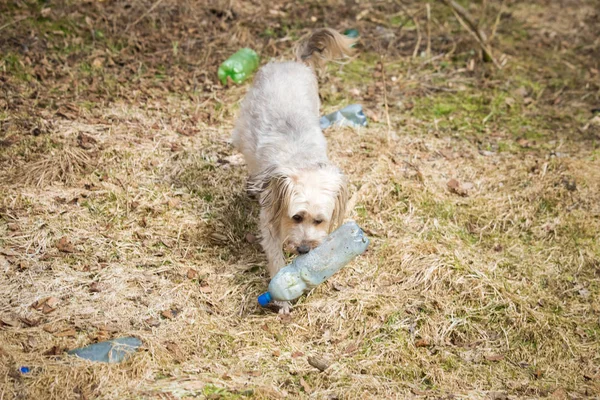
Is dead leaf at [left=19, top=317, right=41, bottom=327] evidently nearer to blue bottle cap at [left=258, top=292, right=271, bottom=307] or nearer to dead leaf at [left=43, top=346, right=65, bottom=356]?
dead leaf at [left=43, top=346, right=65, bottom=356]

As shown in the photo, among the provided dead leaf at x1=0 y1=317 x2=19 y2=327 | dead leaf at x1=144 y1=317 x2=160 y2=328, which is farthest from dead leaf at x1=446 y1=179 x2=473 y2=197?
dead leaf at x1=0 y1=317 x2=19 y2=327

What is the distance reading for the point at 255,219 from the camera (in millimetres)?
5836

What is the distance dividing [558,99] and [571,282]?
Answer: 3.86 metres

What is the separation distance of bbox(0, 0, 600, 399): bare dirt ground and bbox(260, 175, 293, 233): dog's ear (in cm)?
61

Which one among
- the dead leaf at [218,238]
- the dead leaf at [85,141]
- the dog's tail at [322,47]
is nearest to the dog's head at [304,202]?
the dead leaf at [218,238]

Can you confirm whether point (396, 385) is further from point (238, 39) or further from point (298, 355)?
point (238, 39)

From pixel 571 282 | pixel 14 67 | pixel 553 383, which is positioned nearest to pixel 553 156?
pixel 571 282

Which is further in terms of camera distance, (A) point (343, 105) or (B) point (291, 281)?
(A) point (343, 105)

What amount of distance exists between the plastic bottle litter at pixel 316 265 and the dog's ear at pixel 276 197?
0.38 m

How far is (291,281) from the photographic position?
4.70 metres

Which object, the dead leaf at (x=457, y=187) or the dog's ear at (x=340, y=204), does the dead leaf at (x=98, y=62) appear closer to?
the dog's ear at (x=340, y=204)

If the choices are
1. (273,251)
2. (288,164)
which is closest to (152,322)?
(273,251)

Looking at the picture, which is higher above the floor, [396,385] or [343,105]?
[396,385]

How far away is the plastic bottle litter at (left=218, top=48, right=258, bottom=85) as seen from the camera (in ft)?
26.7
